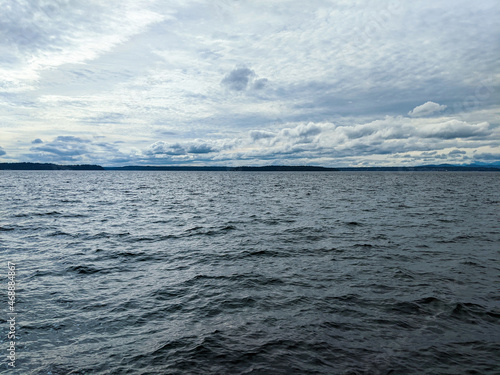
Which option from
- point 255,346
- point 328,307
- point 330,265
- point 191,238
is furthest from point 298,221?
→ point 255,346

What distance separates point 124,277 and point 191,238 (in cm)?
848

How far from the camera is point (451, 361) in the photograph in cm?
789

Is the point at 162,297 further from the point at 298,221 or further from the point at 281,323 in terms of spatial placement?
the point at 298,221

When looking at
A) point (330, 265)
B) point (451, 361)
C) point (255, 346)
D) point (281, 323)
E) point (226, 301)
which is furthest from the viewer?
point (330, 265)

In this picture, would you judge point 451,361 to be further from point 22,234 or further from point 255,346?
point 22,234

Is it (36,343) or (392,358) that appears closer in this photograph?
(392,358)

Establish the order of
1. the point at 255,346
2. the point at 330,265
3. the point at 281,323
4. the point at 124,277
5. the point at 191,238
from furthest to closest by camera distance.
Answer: the point at 191,238 → the point at 330,265 → the point at 124,277 → the point at 281,323 → the point at 255,346

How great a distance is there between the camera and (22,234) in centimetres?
2273

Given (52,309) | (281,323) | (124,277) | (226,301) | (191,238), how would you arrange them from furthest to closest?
(191,238)
(124,277)
(226,301)
(52,309)
(281,323)

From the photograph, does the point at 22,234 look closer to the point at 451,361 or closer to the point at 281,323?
the point at 281,323

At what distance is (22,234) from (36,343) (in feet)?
59.2

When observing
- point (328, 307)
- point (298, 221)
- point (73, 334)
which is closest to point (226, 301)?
point (328, 307)

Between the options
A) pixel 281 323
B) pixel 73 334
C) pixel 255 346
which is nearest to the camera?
pixel 255 346

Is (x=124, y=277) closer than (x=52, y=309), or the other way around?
(x=52, y=309)
